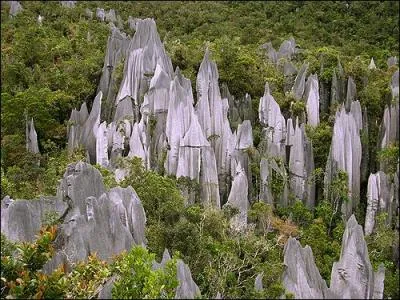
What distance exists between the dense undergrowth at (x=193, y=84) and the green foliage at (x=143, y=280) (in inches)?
1.1

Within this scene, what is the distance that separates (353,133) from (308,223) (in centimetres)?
527

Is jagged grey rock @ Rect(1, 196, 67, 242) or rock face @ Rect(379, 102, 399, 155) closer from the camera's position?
jagged grey rock @ Rect(1, 196, 67, 242)

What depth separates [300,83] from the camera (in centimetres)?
2694

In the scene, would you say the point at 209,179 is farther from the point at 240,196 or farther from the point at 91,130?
the point at 91,130

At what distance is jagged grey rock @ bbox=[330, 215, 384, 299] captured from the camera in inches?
445

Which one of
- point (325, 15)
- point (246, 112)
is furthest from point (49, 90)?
point (325, 15)

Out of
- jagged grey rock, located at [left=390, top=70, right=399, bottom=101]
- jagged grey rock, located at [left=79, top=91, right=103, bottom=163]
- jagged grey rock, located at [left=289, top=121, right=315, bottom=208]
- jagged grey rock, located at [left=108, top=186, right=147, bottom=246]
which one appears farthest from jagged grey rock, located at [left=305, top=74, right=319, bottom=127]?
jagged grey rock, located at [left=108, top=186, right=147, bottom=246]

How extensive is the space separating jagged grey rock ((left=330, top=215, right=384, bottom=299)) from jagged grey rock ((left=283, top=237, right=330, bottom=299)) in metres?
0.32

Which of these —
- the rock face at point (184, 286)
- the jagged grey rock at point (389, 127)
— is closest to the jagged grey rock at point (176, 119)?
the jagged grey rock at point (389, 127)

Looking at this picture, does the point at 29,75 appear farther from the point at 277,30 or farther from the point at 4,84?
the point at 277,30

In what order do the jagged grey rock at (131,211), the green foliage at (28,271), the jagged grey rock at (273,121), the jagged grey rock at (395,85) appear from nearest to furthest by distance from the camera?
the green foliage at (28,271) < the jagged grey rock at (131,211) < the jagged grey rock at (273,121) < the jagged grey rock at (395,85)

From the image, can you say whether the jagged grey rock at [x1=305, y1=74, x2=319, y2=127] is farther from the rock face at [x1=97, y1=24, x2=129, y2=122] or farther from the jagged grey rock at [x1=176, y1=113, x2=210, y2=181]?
the rock face at [x1=97, y1=24, x2=129, y2=122]

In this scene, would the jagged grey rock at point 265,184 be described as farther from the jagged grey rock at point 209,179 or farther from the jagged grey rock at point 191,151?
the jagged grey rock at point 191,151

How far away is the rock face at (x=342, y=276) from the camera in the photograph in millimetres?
11352
